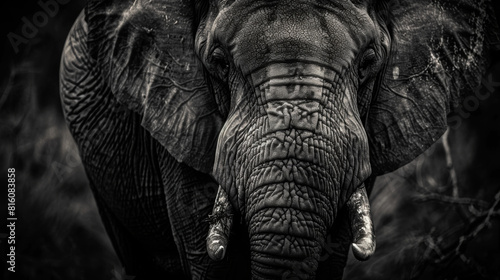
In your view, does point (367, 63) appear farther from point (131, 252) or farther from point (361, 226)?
point (131, 252)

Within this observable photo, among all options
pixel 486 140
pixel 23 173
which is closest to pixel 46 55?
pixel 23 173

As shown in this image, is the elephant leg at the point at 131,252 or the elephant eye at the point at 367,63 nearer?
the elephant eye at the point at 367,63

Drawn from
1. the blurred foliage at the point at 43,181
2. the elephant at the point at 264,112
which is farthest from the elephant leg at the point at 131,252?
the blurred foliage at the point at 43,181

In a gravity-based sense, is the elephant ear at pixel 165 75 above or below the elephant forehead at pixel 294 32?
below

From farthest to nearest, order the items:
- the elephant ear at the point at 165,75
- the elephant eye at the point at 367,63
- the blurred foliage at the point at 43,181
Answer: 1. the blurred foliage at the point at 43,181
2. the elephant ear at the point at 165,75
3. the elephant eye at the point at 367,63

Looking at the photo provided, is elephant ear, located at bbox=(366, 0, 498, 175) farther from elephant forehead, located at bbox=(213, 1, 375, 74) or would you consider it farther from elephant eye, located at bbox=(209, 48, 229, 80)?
elephant eye, located at bbox=(209, 48, 229, 80)

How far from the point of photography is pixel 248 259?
4.00m

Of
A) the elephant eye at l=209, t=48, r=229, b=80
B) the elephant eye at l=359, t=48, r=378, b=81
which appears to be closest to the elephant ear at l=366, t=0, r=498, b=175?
the elephant eye at l=359, t=48, r=378, b=81

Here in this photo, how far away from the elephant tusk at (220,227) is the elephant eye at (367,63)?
62cm

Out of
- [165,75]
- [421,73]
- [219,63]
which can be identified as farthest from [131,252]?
[421,73]

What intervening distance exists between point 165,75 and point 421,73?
0.94 metres

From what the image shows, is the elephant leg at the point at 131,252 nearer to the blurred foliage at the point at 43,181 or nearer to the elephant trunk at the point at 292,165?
the elephant trunk at the point at 292,165

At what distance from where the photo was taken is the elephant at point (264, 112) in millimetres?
3260

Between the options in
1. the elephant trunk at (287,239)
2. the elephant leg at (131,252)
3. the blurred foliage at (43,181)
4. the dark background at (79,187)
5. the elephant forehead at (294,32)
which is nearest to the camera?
the elephant trunk at (287,239)
